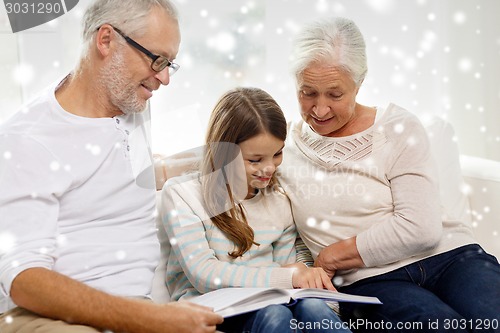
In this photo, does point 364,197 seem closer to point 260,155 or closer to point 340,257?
point 340,257

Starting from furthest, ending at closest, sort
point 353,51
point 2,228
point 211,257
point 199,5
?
point 199,5 → point 353,51 → point 211,257 → point 2,228

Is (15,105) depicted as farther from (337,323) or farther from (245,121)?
(337,323)

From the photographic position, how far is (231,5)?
256 cm

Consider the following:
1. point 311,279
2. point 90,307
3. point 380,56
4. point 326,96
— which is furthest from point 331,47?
point 380,56

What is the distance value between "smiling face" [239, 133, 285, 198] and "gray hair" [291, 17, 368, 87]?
7.6 inches

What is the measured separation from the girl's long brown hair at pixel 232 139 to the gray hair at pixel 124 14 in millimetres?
263

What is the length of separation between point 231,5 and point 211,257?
52.1 inches

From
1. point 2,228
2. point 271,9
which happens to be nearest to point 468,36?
point 271,9

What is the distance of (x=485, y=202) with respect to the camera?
6.28 feet

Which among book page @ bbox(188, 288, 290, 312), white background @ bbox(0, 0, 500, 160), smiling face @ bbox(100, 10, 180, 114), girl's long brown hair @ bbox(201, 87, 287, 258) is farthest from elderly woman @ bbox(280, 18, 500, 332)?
white background @ bbox(0, 0, 500, 160)

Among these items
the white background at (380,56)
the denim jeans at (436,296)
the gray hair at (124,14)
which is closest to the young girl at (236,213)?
the denim jeans at (436,296)

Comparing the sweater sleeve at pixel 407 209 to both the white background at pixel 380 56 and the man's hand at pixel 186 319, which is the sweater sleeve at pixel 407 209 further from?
the white background at pixel 380 56

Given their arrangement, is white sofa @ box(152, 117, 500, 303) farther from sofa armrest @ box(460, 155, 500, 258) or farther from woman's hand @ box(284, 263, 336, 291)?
woman's hand @ box(284, 263, 336, 291)

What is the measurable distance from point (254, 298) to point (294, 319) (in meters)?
0.09
